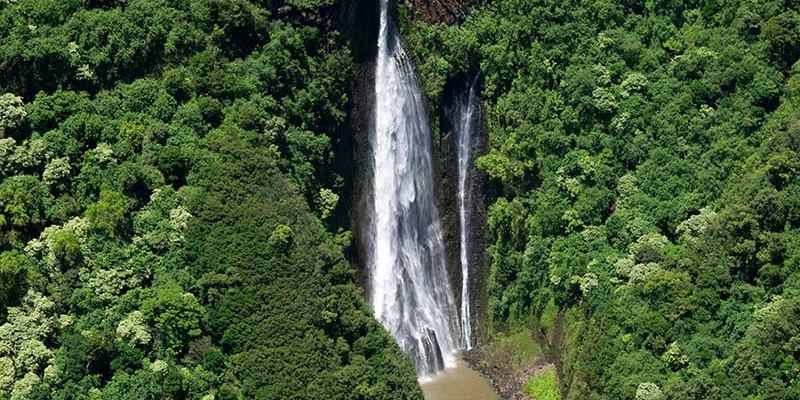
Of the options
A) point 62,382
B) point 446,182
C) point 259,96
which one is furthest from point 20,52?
point 446,182

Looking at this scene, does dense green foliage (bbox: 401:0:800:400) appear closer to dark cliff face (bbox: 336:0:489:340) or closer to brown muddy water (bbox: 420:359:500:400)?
dark cliff face (bbox: 336:0:489:340)

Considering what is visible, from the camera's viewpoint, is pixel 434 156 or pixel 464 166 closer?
pixel 434 156

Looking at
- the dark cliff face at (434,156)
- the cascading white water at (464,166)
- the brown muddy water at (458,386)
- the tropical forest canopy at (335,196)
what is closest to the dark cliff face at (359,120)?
the dark cliff face at (434,156)

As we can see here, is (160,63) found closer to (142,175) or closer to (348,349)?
(142,175)

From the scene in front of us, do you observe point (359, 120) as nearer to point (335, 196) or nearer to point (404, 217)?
point (404, 217)

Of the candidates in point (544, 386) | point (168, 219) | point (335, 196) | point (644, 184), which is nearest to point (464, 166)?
point (335, 196)

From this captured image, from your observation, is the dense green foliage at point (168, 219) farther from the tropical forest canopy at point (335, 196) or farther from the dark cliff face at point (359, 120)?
the dark cliff face at point (359, 120)
